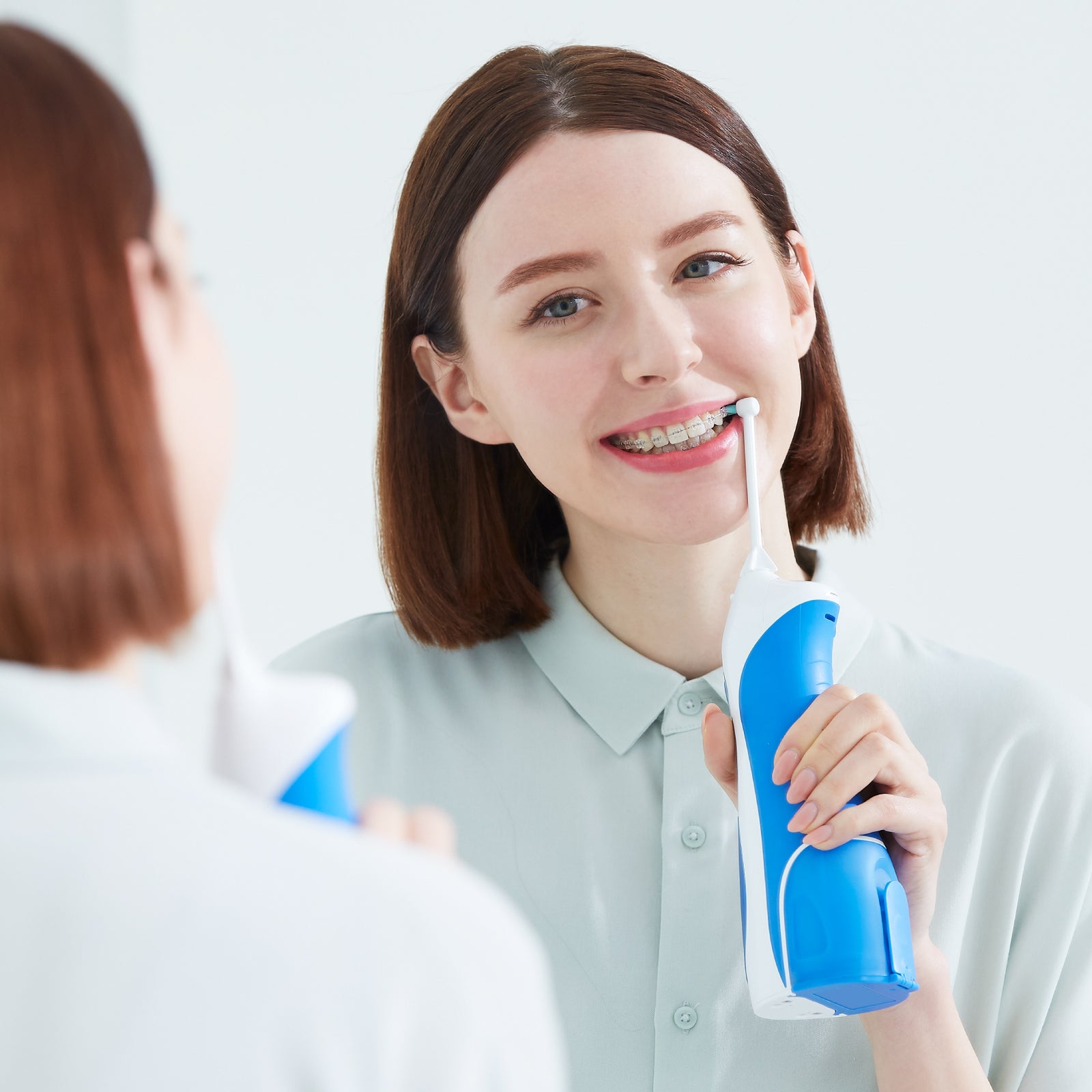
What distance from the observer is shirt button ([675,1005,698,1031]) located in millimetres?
916

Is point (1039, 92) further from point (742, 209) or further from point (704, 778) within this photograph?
point (704, 778)

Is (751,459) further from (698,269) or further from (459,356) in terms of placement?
(459,356)

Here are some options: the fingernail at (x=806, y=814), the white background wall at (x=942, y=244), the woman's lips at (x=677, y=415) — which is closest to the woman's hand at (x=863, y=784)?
the fingernail at (x=806, y=814)

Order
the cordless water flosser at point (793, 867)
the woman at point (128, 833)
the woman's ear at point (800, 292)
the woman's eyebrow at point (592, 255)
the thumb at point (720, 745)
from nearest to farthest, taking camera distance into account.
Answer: the woman at point (128, 833)
the cordless water flosser at point (793, 867)
the thumb at point (720, 745)
the woman's eyebrow at point (592, 255)
the woman's ear at point (800, 292)

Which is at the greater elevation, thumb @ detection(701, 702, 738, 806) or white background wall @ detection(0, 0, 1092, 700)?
white background wall @ detection(0, 0, 1092, 700)

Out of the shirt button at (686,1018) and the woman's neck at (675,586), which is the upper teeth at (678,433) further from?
the shirt button at (686,1018)

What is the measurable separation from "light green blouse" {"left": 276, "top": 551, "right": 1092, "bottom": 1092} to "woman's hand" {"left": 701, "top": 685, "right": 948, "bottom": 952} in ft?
0.56

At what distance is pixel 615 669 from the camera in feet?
3.45

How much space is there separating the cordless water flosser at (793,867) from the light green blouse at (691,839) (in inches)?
6.6

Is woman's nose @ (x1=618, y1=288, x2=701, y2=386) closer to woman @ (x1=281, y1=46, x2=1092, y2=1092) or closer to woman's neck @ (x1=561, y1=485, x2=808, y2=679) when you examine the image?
woman @ (x1=281, y1=46, x2=1092, y2=1092)

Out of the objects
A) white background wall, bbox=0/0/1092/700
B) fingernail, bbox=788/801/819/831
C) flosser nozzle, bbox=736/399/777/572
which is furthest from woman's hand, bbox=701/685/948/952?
white background wall, bbox=0/0/1092/700

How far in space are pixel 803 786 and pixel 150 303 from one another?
1.53ft

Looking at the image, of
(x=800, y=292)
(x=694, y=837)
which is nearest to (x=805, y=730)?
(x=694, y=837)

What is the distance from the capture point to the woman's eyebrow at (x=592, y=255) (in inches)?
37.0
